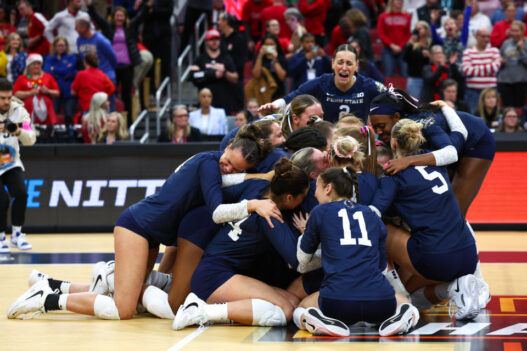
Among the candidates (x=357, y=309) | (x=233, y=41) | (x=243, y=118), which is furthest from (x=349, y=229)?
A: (x=233, y=41)

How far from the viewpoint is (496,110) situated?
1382 centimetres

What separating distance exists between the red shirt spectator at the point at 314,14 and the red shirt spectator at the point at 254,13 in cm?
89

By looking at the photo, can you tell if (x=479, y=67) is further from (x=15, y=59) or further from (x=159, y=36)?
(x=15, y=59)

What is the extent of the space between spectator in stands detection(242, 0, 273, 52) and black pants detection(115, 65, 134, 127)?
243cm

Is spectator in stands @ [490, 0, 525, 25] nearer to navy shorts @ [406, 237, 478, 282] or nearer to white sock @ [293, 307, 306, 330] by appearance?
navy shorts @ [406, 237, 478, 282]

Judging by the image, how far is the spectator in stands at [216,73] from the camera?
14.8 meters

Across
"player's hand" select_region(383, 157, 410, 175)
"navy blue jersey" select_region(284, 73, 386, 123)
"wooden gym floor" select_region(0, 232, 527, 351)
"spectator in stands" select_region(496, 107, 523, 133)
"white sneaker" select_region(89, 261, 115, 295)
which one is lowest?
"wooden gym floor" select_region(0, 232, 527, 351)

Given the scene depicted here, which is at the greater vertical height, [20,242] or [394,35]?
[394,35]

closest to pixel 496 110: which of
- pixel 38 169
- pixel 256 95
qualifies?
pixel 256 95

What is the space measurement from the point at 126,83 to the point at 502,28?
22.5 feet

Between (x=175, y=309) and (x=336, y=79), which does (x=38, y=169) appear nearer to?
(x=336, y=79)

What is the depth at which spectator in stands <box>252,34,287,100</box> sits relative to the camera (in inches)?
571

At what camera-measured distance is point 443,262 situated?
684 cm

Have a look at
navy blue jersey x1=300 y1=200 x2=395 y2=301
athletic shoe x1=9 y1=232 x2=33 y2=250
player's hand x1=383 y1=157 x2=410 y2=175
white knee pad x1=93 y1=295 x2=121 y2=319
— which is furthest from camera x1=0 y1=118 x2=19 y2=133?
navy blue jersey x1=300 y1=200 x2=395 y2=301
